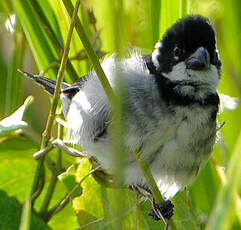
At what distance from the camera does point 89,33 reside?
1.77 metres

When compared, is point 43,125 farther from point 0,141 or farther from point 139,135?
point 139,135

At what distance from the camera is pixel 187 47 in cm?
156

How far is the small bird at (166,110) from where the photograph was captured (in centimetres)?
147

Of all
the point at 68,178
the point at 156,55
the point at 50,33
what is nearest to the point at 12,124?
the point at 68,178

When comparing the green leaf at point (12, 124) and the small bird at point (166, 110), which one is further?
the small bird at point (166, 110)

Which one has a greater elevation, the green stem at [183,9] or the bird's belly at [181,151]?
the green stem at [183,9]

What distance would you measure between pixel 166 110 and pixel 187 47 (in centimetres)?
21

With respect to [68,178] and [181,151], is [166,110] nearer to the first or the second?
[181,151]

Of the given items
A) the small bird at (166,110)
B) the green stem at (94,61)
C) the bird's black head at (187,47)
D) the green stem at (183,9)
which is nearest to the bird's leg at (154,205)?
the small bird at (166,110)

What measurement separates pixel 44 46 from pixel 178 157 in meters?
0.56

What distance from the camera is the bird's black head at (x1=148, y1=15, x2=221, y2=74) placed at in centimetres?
150

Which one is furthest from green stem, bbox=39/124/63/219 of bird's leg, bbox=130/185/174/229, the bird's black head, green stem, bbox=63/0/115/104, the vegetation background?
green stem, bbox=63/0/115/104

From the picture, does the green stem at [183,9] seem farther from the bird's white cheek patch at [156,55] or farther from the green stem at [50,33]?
the green stem at [50,33]

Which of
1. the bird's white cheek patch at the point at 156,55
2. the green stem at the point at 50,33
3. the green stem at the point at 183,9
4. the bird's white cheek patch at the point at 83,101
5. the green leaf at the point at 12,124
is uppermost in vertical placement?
the green stem at the point at 183,9
